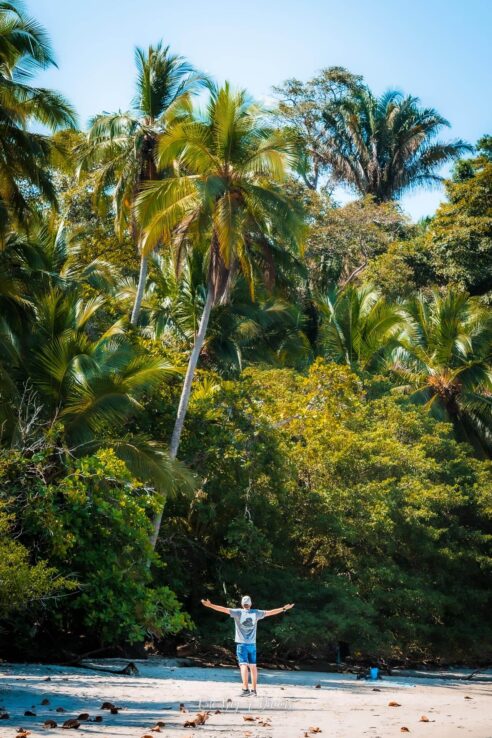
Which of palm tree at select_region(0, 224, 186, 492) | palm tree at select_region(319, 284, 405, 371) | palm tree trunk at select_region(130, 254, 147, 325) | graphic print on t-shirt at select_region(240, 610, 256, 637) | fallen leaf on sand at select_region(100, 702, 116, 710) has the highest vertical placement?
palm tree at select_region(319, 284, 405, 371)

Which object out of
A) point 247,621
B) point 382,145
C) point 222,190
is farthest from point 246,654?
point 382,145

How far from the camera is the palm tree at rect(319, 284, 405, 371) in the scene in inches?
1294

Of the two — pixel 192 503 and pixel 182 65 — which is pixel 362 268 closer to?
pixel 182 65

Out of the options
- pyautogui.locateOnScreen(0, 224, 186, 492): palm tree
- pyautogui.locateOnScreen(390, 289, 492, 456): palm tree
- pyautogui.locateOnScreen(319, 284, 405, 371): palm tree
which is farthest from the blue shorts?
pyautogui.locateOnScreen(319, 284, 405, 371): palm tree

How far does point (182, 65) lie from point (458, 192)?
623 inches

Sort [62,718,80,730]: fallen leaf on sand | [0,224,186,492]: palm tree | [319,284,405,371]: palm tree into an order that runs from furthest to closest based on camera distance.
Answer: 1. [319,284,405,371]: palm tree
2. [0,224,186,492]: palm tree
3. [62,718,80,730]: fallen leaf on sand

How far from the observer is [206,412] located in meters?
21.7

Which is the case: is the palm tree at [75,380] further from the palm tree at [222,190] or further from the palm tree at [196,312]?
the palm tree at [196,312]

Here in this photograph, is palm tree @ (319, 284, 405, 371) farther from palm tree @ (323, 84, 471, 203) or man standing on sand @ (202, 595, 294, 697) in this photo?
man standing on sand @ (202, 595, 294, 697)

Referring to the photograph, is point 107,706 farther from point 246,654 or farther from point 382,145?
point 382,145

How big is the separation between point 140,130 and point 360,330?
12.1 meters

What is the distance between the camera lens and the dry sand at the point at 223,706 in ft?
28.4

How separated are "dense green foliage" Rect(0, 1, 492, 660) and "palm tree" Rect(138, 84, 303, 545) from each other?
5 centimetres

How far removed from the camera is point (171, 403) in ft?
72.2
